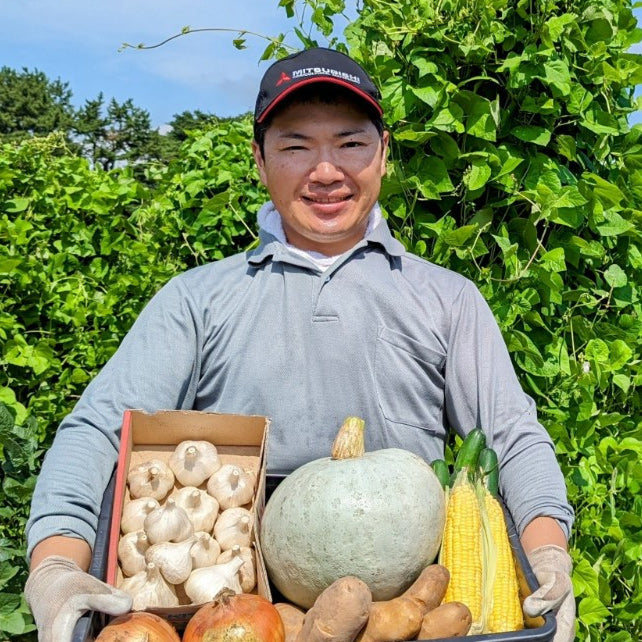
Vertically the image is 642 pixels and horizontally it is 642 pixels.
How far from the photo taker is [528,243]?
107 inches

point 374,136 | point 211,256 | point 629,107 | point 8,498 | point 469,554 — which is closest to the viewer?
point 469,554

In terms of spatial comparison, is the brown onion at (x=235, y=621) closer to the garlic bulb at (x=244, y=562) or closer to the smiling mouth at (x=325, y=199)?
the garlic bulb at (x=244, y=562)

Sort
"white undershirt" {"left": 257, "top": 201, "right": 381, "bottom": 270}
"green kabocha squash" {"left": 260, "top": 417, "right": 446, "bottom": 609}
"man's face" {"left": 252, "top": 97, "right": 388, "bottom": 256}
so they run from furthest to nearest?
"white undershirt" {"left": 257, "top": 201, "right": 381, "bottom": 270} < "man's face" {"left": 252, "top": 97, "right": 388, "bottom": 256} < "green kabocha squash" {"left": 260, "top": 417, "right": 446, "bottom": 609}

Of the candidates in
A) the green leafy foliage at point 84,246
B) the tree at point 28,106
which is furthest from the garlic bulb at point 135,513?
the tree at point 28,106

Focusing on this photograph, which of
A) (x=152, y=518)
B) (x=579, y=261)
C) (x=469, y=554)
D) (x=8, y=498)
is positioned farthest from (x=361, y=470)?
(x=8, y=498)

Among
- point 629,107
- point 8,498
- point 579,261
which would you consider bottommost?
point 8,498

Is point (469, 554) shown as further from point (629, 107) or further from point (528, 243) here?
point (629, 107)

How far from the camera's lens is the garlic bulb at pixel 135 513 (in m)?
1.73

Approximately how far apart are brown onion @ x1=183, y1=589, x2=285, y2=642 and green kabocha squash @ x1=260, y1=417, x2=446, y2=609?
16cm

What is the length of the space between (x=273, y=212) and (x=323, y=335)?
474mm

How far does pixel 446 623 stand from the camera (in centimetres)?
144

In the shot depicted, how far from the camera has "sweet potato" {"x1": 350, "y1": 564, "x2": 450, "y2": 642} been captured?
1434 mm

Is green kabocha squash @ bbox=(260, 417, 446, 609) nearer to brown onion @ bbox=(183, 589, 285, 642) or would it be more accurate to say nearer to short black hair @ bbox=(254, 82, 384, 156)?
brown onion @ bbox=(183, 589, 285, 642)

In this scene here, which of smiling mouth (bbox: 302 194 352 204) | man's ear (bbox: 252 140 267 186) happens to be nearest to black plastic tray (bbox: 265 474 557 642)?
smiling mouth (bbox: 302 194 352 204)
